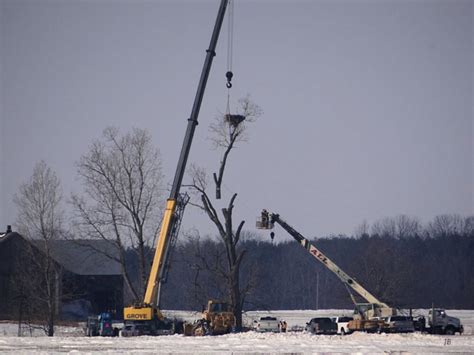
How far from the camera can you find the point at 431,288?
125m

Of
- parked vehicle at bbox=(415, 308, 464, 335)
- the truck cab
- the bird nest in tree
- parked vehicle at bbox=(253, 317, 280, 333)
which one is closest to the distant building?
the bird nest in tree

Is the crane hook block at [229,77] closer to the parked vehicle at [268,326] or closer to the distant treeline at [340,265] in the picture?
the parked vehicle at [268,326]

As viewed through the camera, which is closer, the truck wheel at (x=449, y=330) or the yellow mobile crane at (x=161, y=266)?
the yellow mobile crane at (x=161, y=266)

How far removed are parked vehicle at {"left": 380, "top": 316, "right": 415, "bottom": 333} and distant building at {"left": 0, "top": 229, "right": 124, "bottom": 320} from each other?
30.8 meters

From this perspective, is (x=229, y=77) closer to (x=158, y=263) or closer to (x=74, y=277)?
(x=158, y=263)

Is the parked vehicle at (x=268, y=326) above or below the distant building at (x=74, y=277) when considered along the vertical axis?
below

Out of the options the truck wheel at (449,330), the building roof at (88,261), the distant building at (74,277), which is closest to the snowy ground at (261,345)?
the truck wheel at (449,330)

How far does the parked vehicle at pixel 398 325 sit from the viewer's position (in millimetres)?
50469

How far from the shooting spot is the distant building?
7544 cm

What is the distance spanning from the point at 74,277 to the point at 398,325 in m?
44.2

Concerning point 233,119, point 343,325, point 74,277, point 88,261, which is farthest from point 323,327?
point 88,261

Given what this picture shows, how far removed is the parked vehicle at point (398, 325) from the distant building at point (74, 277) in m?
30.8

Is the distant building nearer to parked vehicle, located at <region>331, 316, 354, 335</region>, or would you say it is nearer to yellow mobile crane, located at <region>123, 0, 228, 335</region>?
yellow mobile crane, located at <region>123, 0, 228, 335</region>

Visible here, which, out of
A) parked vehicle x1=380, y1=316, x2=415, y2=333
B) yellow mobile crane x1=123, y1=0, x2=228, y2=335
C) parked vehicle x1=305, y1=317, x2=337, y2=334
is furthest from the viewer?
parked vehicle x1=305, y1=317, x2=337, y2=334
